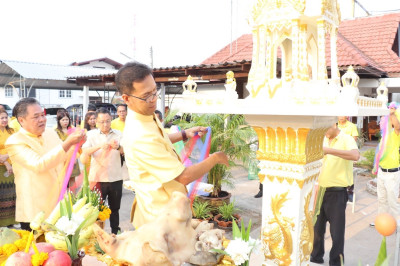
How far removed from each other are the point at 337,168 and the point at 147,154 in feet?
9.01

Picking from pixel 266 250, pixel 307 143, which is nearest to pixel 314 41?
pixel 307 143

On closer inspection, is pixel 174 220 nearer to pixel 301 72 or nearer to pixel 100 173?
pixel 301 72

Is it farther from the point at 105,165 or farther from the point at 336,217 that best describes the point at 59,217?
the point at 336,217

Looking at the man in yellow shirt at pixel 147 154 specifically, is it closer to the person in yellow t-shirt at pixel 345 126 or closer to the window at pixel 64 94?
the person in yellow t-shirt at pixel 345 126

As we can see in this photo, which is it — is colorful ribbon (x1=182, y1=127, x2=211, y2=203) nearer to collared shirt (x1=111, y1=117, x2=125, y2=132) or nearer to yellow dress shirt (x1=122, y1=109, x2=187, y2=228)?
yellow dress shirt (x1=122, y1=109, x2=187, y2=228)

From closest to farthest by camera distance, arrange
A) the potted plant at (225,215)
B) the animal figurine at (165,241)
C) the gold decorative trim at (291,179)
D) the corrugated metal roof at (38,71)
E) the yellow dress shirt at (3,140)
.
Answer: the animal figurine at (165,241) → the gold decorative trim at (291,179) → the yellow dress shirt at (3,140) → the potted plant at (225,215) → the corrugated metal roof at (38,71)

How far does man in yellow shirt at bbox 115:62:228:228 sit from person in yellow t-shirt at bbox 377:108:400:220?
4058 mm

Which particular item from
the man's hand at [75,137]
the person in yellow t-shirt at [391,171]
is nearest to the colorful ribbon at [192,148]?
the man's hand at [75,137]

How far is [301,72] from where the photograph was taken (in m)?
1.98

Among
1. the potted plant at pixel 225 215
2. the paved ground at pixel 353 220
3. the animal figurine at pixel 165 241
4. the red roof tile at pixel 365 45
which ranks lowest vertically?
the paved ground at pixel 353 220

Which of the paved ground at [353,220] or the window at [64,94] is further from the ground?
the window at [64,94]

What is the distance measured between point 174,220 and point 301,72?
48.2 inches

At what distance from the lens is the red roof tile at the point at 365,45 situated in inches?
→ 366

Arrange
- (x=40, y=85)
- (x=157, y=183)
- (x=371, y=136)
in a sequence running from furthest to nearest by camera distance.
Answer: (x=40, y=85)
(x=371, y=136)
(x=157, y=183)
